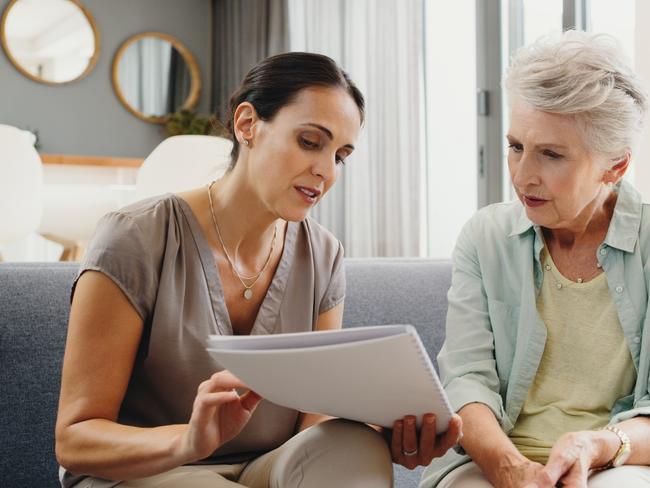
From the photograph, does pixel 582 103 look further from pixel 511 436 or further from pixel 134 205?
pixel 134 205

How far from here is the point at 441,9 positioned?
421 centimetres

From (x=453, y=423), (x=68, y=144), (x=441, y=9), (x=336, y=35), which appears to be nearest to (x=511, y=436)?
(x=453, y=423)

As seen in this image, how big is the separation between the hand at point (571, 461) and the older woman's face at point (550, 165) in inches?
14.9

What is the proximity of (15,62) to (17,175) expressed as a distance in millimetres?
3068

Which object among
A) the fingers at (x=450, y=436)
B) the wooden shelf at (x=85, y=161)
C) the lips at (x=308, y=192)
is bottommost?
the fingers at (x=450, y=436)

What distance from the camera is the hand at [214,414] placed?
96cm

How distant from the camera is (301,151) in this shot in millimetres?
1292

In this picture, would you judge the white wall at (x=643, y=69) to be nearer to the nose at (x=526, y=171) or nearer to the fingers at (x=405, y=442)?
the nose at (x=526, y=171)

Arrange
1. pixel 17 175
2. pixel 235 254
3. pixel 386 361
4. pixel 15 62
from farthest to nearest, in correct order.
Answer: pixel 15 62 < pixel 17 175 < pixel 235 254 < pixel 386 361

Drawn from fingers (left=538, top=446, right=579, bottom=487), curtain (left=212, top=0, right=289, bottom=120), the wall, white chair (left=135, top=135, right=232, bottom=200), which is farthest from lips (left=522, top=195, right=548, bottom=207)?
the wall

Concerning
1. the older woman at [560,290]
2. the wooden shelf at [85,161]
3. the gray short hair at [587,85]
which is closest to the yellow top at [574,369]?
the older woman at [560,290]

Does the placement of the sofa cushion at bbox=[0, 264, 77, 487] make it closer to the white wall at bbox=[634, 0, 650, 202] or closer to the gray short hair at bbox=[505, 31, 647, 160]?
the gray short hair at bbox=[505, 31, 647, 160]

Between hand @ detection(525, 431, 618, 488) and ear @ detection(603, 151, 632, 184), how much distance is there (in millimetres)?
473

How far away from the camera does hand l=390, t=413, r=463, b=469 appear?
3.51 ft
